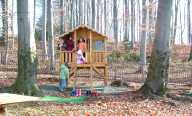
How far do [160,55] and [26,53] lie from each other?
4.75 meters

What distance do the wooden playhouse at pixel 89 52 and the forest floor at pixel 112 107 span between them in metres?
Answer: 2.45

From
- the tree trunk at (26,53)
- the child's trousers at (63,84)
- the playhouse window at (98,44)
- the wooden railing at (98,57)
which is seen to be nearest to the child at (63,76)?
the child's trousers at (63,84)

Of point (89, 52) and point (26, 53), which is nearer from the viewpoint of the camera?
point (26, 53)

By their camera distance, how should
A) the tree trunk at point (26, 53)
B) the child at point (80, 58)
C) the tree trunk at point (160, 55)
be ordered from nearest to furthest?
the tree trunk at point (26, 53) → the tree trunk at point (160, 55) → the child at point (80, 58)

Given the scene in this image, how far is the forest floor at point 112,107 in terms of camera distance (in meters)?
12.7

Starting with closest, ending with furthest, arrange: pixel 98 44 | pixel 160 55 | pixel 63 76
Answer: pixel 160 55 → pixel 63 76 → pixel 98 44

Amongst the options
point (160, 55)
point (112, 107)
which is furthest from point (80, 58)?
point (112, 107)

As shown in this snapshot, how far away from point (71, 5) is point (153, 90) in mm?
46312

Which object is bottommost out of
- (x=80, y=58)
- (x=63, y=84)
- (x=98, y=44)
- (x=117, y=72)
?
(x=63, y=84)

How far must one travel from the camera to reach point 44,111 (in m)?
12.7

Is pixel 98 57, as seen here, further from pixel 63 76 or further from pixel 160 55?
pixel 160 55

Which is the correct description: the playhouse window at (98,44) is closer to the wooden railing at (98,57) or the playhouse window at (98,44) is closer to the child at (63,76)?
the wooden railing at (98,57)

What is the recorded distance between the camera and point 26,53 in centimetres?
1535

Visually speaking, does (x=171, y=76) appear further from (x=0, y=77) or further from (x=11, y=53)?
(x=11, y=53)
